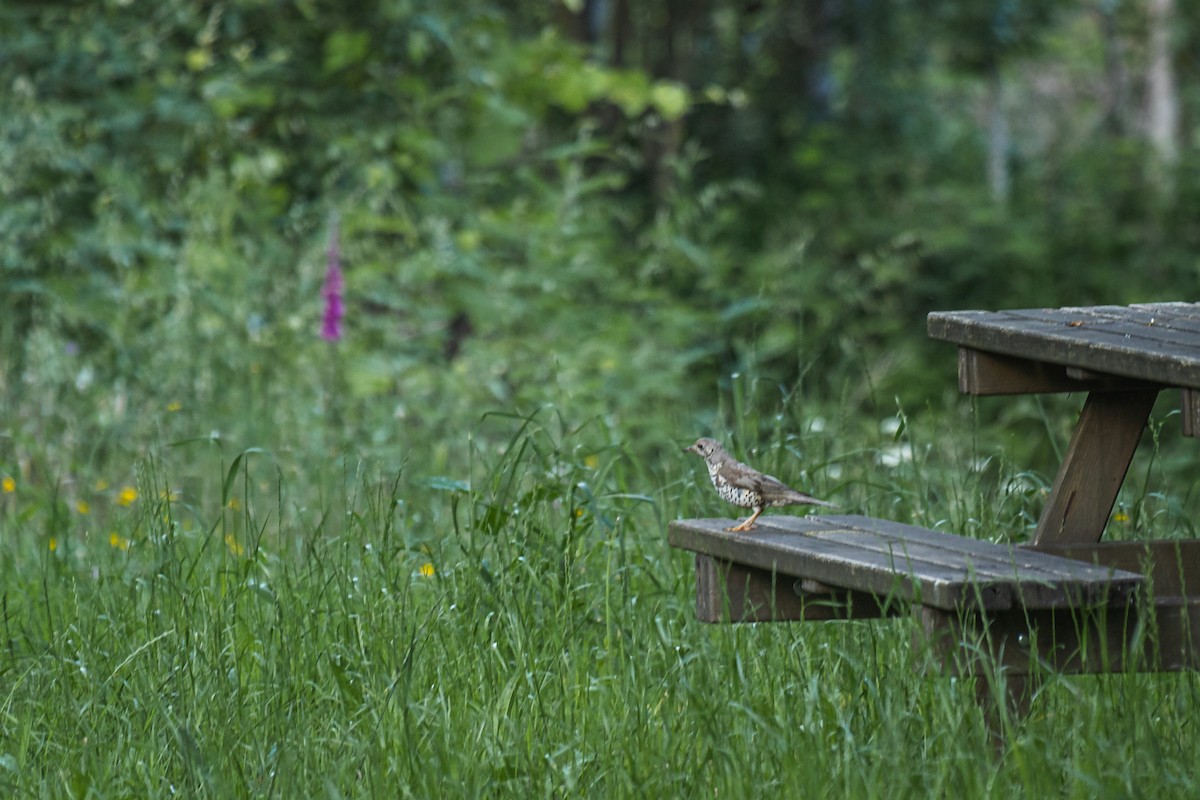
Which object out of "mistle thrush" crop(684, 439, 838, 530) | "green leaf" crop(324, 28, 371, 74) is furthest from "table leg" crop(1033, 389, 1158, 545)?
"green leaf" crop(324, 28, 371, 74)

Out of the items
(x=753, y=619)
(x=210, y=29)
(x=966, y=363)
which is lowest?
(x=753, y=619)

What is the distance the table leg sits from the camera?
10.3 ft

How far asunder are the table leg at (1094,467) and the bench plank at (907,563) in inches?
9.3

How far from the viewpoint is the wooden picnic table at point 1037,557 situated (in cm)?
257

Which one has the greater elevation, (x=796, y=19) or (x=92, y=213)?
(x=796, y=19)

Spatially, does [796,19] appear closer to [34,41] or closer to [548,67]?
[548,67]

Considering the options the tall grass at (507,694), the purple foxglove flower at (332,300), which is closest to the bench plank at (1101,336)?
the tall grass at (507,694)

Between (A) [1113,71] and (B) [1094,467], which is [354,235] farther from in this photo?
(A) [1113,71]

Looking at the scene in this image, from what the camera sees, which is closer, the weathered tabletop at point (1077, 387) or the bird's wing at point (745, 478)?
the weathered tabletop at point (1077, 387)

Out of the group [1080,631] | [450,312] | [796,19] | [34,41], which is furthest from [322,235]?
[796,19]

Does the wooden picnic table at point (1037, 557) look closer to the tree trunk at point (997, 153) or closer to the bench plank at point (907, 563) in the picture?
the bench plank at point (907, 563)

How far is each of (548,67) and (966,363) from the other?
557 centimetres

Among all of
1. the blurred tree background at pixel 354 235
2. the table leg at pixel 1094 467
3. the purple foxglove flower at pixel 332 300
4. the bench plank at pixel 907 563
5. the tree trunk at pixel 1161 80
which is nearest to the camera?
the bench plank at pixel 907 563

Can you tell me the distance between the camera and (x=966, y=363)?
10.3ft
